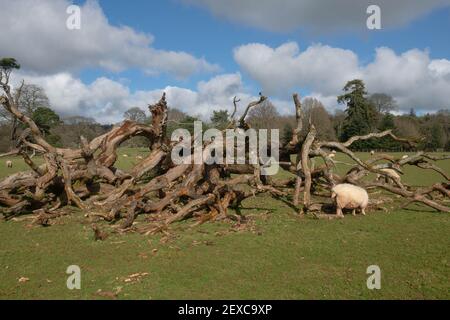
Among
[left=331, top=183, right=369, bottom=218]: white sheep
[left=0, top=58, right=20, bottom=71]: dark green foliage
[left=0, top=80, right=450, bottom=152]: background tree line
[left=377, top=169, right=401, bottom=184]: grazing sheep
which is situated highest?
[left=0, top=58, right=20, bottom=71]: dark green foliage

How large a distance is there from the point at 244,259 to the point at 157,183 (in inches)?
199

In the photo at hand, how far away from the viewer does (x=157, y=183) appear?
10898 mm

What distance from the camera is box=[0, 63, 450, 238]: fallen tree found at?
32.8 feet

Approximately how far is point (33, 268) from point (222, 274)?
3.17 metres

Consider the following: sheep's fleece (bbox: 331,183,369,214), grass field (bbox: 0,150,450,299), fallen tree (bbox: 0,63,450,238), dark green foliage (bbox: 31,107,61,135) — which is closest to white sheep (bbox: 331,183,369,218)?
sheep's fleece (bbox: 331,183,369,214)

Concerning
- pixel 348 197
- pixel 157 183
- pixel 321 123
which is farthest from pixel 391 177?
pixel 321 123

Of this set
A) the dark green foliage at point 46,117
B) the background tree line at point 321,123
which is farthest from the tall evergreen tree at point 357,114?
the dark green foliage at point 46,117

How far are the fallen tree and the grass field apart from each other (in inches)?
32.4

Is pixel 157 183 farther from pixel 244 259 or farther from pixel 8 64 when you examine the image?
pixel 8 64

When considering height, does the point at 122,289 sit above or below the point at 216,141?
below

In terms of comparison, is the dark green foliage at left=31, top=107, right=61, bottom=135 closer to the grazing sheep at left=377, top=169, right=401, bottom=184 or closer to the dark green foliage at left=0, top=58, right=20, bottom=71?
the dark green foliage at left=0, top=58, right=20, bottom=71

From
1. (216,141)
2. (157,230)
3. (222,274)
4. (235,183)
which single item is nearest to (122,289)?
(222,274)

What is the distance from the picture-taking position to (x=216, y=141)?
502 inches
